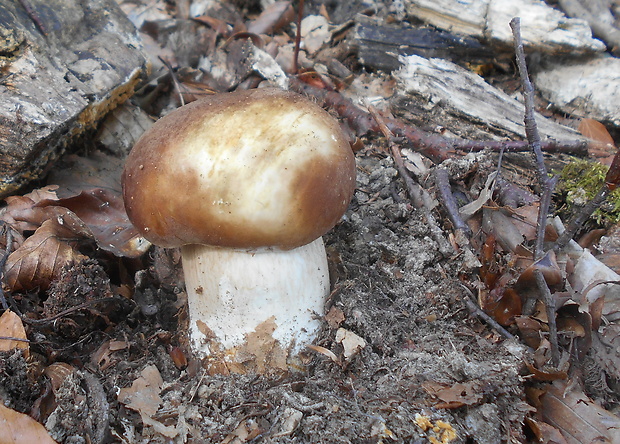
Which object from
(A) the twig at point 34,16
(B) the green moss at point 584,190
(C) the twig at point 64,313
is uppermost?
(A) the twig at point 34,16

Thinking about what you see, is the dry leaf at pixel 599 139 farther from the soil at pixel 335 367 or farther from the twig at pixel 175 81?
the twig at pixel 175 81

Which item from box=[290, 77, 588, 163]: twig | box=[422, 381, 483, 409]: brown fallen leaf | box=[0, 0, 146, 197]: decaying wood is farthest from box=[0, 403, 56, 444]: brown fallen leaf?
box=[290, 77, 588, 163]: twig

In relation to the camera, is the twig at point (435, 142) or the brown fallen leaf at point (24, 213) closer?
the brown fallen leaf at point (24, 213)

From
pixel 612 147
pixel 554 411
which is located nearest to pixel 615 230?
pixel 612 147

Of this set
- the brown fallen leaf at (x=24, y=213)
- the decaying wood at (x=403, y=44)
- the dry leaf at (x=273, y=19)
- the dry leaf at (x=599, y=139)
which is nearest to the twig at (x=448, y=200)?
the dry leaf at (x=599, y=139)

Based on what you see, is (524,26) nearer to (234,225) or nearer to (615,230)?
(615,230)

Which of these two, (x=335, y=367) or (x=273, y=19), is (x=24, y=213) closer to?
(x=335, y=367)
